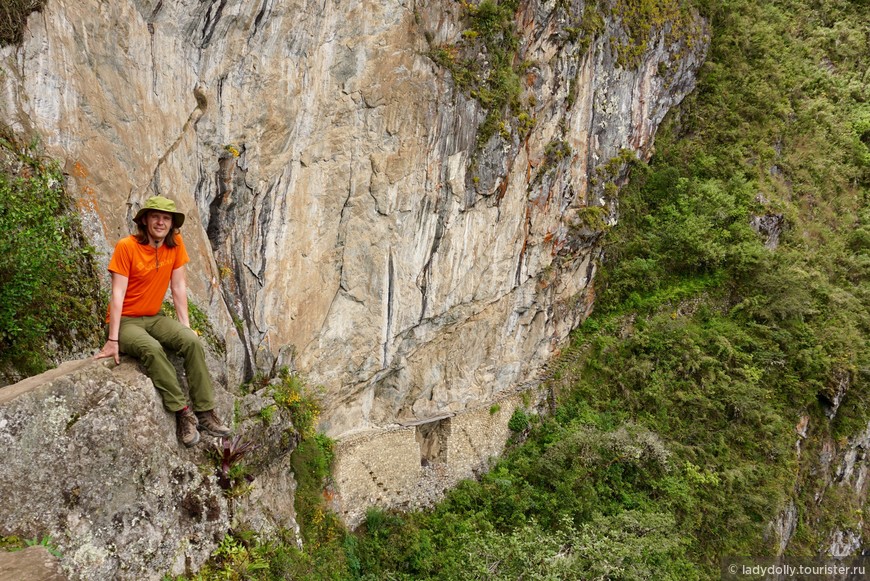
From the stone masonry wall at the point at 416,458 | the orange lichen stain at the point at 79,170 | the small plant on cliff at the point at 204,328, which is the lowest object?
the stone masonry wall at the point at 416,458

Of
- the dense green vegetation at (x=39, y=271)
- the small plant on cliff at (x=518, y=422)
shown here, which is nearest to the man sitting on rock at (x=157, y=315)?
the dense green vegetation at (x=39, y=271)

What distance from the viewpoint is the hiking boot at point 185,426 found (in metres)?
4.37

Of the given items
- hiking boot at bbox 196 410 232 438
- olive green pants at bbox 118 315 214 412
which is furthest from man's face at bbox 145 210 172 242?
hiking boot at bbox 196 410 232 438

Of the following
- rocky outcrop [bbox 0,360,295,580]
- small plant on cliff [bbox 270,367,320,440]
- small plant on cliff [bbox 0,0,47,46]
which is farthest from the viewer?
small plant on cliff [bbox 270,367,320,440]

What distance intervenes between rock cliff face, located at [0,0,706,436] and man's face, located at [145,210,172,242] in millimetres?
2674

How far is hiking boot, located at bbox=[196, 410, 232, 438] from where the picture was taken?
4.60 metres

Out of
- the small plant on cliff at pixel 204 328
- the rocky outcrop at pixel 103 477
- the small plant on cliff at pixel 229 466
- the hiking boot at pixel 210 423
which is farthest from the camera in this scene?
the small plant on cliff at pixel 204 328

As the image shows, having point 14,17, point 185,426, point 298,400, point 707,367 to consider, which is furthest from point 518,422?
point 14,17

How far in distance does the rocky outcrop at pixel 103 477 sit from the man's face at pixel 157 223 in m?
1.02

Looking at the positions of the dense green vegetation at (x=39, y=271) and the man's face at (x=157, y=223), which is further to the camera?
the dense green vegetation at (x=39, y=271)

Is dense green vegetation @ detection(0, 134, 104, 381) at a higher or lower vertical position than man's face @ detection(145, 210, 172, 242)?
lower

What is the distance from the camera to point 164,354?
4188mm

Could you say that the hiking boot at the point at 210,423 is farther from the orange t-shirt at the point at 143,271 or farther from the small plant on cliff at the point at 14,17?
the small plant on cliff at the point at 14,17

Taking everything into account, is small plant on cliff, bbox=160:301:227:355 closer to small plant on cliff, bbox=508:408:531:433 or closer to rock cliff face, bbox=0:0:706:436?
rock cliff face, bbox=0:0:706:436
